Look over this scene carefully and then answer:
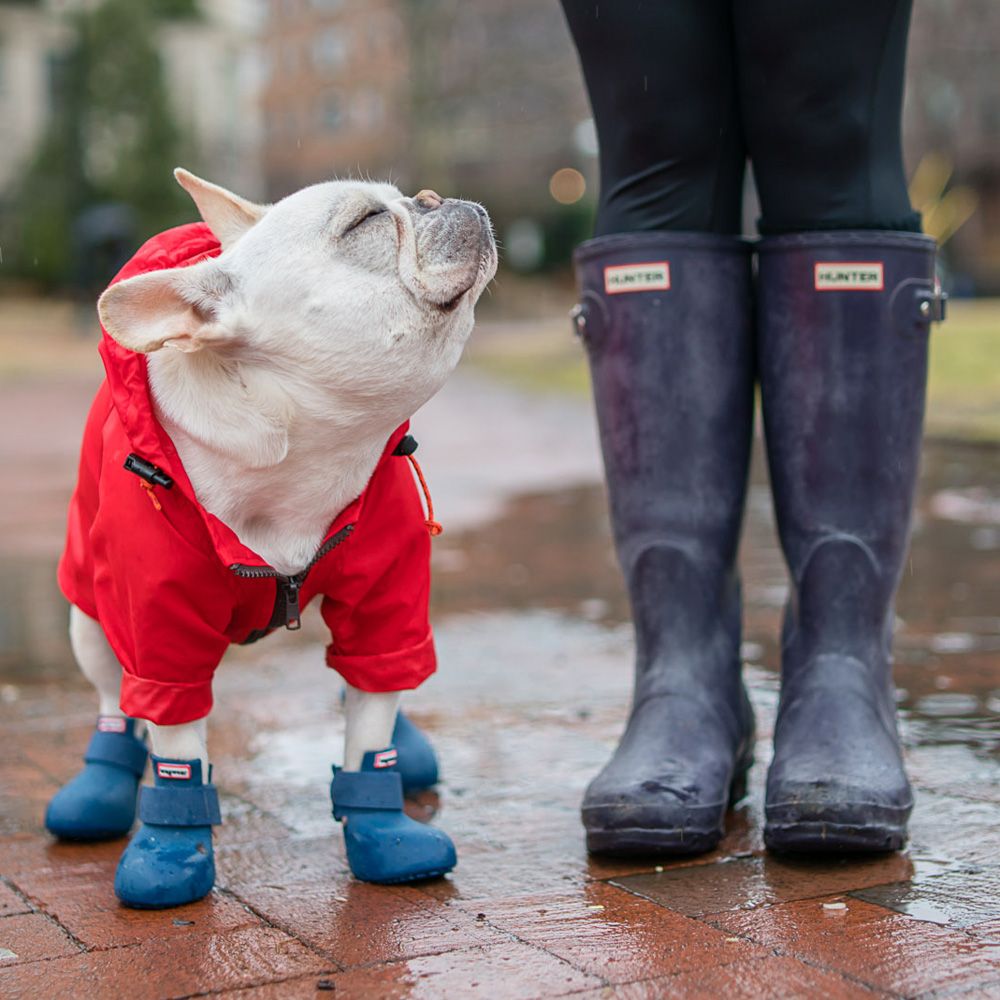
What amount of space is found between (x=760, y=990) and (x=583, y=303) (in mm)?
1169

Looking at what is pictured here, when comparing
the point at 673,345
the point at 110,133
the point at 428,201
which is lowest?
the point at 673,345

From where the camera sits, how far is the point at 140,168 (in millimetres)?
28000

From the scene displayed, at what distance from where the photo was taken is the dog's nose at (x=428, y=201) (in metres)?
1.96

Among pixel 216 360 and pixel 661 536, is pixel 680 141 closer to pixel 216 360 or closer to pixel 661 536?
pixel 661 536

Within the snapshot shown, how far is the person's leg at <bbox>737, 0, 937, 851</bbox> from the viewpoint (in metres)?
2.07

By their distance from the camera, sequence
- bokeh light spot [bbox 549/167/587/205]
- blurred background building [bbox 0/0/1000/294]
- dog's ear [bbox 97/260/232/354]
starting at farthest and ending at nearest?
1. bokeh light spot [bbox 549/167/587/205]
2. blurred background building [bbox 0/0/1000/294]
3. dog's ear [bbox 97/260/232/354]

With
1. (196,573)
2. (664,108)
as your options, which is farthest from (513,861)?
(664,108)

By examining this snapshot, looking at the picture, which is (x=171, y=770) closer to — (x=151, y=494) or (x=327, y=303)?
(x=151, y=494)

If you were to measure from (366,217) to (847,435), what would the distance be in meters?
0.78

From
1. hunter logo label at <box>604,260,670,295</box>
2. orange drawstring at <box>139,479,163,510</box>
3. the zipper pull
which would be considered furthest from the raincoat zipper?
hunter logo label at <box>604,260,670,295</box>

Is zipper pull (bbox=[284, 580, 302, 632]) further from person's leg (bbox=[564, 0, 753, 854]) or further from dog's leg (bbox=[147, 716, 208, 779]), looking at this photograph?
person's leg (bbox=[564, 0, 753, 854])

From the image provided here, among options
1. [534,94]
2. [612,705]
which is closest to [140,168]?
[534,94]

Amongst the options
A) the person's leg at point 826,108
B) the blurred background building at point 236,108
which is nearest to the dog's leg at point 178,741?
the person's leg at point 826,108

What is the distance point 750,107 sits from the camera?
2.14m
